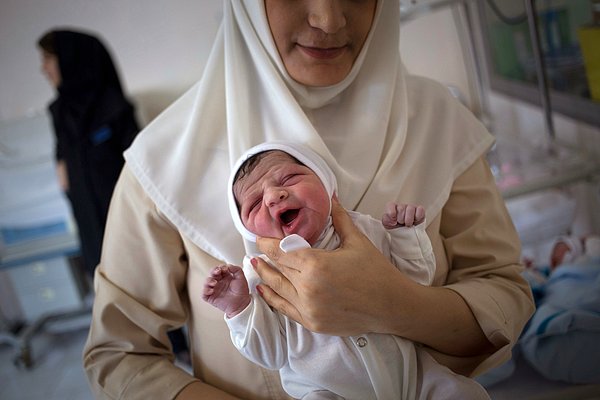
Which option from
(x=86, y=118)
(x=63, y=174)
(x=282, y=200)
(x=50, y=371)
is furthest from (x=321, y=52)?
(x=50, y=371)

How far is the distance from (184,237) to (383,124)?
15.9 inches

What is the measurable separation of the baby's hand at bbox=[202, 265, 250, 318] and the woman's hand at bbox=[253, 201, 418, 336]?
0.04 m

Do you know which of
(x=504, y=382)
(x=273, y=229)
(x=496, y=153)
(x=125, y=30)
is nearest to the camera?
(x=273, y=229)

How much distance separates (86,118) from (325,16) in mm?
2167

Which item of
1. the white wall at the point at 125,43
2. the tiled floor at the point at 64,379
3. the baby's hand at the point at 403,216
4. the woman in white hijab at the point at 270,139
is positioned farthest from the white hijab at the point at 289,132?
the white wall at the point at 125,43

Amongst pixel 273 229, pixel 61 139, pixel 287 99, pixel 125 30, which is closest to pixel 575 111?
pixel 287 99

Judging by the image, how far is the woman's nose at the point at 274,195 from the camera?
0.74 metres

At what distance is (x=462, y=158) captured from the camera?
0.99 meters

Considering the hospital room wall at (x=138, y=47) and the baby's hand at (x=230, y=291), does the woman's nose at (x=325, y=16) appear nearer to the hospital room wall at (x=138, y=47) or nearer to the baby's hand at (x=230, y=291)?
the baby's hand at (x=230, y=291)

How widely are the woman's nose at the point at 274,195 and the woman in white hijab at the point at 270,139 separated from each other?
10 cm

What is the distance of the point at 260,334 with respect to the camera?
77cm

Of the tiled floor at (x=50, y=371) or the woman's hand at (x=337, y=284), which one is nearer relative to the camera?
the woman's hand at (x=337, y=284)

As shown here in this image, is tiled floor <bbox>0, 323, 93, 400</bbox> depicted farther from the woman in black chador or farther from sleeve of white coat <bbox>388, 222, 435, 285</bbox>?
sleeve of white coat <bbox>388, 222, 435, 285</bbox>

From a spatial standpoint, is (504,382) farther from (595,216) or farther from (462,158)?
(595,216)
